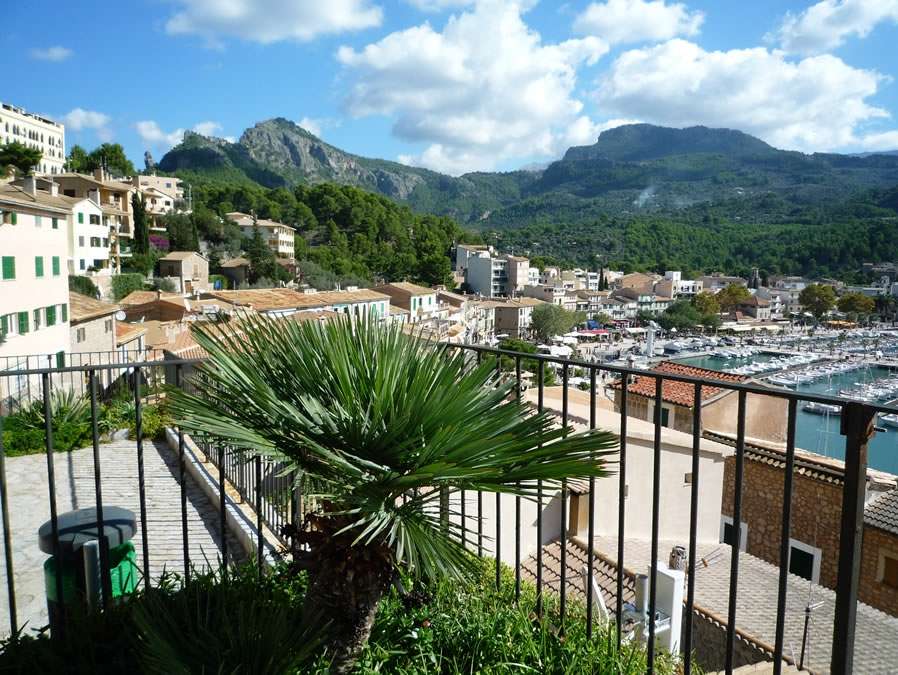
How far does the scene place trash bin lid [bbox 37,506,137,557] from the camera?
8.48 feet

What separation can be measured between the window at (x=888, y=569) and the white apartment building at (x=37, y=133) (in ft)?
213

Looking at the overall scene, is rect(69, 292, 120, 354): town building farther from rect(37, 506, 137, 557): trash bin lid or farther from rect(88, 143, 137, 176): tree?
rect(88, 143, 137, 176): tree

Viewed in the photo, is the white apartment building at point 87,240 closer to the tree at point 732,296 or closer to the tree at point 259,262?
the tree at point 259,262

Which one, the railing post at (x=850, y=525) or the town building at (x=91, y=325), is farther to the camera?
the town building at (x=91, y=325)

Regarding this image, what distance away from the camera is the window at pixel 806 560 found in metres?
12.7

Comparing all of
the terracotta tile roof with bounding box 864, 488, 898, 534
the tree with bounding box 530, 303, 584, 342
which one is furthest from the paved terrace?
the tree with bounding box 530, 303, 584, 342

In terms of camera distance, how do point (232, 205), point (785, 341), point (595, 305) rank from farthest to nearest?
point (595, 305)
point (785, 341)
point (232, 205)

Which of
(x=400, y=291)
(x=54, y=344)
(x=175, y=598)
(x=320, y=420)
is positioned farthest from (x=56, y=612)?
(x=400, y=291)

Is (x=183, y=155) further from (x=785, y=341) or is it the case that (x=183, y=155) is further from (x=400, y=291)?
(x=785, y=341)

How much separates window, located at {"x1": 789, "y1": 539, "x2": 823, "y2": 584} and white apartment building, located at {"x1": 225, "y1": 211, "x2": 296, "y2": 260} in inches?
2236

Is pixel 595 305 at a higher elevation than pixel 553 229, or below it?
below

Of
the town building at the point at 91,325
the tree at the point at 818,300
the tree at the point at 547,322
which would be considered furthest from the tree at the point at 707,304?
the town building at the point at 91,325

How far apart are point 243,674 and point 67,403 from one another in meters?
6.63

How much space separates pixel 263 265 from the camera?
179 feet
